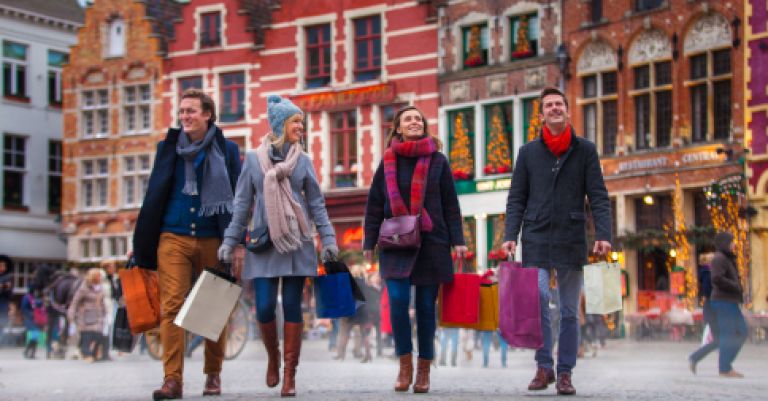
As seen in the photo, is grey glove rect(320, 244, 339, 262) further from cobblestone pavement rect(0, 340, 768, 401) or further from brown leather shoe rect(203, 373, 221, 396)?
brown leather shoe rect(203, 373, 221, 396)

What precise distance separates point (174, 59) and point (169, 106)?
153 centimetres

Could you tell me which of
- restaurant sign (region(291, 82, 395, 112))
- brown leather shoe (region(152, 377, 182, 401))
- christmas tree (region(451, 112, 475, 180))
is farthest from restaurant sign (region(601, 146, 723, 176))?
brown leather shoe (region(152, 377, 182, 401))

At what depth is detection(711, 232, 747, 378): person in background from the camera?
47.7ft

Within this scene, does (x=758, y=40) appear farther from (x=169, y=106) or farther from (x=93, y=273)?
(x=169, y=106)

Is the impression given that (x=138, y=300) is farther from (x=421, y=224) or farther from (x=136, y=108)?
(x=136, y=108)

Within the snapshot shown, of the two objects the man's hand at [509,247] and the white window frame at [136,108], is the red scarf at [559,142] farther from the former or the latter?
the white window frame at [136,108]

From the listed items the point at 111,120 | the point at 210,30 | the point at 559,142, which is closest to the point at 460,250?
the point at 559,142

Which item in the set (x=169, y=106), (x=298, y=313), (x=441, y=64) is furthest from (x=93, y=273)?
(x=169, y=106)

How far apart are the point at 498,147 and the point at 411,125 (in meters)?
29.0

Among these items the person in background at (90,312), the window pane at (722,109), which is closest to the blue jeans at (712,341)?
the person in background at (90,312)

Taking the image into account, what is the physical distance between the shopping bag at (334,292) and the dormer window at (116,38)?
39110 millimetres

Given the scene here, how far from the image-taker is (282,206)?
373 inches

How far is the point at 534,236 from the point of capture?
9531 millimetres

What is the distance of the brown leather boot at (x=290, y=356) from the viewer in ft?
30.5
